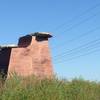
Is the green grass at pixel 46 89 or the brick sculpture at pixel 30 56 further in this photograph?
the brick sculpture at pixel 30 56

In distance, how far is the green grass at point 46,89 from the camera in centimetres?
1845

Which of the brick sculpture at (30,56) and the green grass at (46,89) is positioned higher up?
the brick sculpture at (30,56)

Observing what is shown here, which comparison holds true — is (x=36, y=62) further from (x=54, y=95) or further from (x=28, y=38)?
(x=54, y=95)

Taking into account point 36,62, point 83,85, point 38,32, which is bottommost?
point 83,85

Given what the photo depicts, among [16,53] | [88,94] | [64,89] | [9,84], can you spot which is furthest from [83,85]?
[9,84]

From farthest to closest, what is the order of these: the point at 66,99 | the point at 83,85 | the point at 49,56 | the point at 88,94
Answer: the point at 49,56
the point at 83,85
the point at 88,94
the point at 66,99

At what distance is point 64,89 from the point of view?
73.2 ft

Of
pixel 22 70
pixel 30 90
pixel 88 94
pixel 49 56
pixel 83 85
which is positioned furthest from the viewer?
pixel 49 56

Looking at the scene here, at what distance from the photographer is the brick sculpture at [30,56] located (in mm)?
28641

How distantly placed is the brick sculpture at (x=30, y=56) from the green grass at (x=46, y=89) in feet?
12.9

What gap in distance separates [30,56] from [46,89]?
9.83 metres

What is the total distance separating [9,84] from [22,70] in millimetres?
9393

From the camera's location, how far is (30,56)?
3009 centimetres

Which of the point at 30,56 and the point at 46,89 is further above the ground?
the point at 30,56
